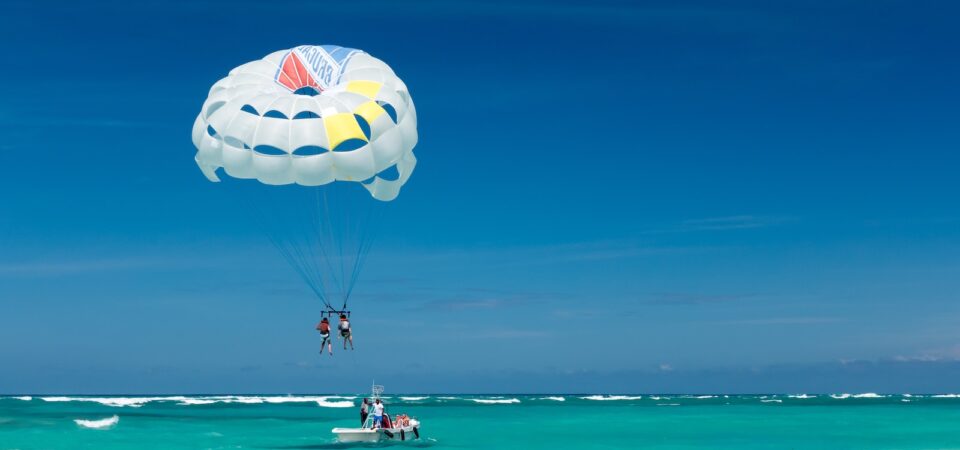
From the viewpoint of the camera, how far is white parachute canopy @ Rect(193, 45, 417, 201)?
19938mm

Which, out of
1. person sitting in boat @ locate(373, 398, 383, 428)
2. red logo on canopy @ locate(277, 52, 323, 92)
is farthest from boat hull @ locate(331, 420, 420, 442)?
red logo on canopy @ locate(277, 52, 323, 92)

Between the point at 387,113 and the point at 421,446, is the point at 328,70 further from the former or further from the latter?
the point at 421,446

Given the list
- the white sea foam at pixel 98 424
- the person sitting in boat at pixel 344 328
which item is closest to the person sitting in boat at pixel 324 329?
the person sitting in boat at pixel 344 328

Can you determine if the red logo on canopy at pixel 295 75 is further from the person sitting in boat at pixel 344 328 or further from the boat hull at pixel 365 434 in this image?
the boat hull at pixel 365 434

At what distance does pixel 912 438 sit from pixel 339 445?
60.7 feet

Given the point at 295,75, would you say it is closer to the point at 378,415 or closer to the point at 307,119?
the point at 307,119

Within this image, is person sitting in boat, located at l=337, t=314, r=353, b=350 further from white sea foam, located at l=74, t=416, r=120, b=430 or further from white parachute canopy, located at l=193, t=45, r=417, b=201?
white sea foam, located at l=74, t=416, r=120, b=430

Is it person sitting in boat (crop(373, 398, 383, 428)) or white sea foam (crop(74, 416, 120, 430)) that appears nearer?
person sitting in boat (crop(373, 398, 383, 428))

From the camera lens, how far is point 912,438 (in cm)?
3434

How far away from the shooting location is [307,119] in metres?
20.0

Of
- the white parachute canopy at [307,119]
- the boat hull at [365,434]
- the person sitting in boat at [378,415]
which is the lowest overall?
the boat hull at [365,434]

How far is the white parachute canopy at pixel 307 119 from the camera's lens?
65.4 feet

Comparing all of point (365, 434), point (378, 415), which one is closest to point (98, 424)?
point (365, 434)

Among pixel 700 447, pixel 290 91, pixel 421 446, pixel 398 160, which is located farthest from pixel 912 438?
pixel 290 91
